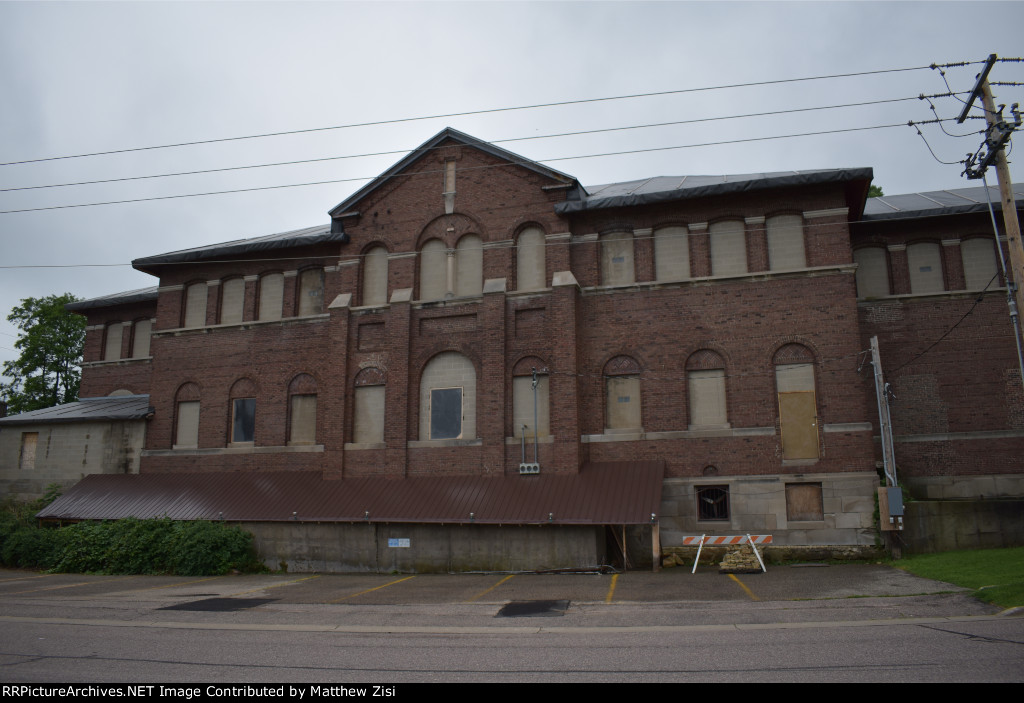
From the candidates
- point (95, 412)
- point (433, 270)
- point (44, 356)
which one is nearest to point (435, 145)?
point (433, 270)

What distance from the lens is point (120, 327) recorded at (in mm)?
34344

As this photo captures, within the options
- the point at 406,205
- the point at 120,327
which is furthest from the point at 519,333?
the point at 120,327

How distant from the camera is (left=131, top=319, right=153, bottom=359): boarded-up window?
1320 inches

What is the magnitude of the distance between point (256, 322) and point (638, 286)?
14353mm

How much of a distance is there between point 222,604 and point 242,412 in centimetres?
1231

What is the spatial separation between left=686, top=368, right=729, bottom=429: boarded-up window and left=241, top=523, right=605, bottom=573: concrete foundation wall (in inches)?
183

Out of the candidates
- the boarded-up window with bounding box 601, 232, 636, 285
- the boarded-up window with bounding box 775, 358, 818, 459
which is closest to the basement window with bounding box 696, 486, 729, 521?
the boarded-up window with bounding box 775, 358, 818, 459

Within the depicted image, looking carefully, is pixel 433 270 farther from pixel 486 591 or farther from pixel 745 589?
pixel 745 589

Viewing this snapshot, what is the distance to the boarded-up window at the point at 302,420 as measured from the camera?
26.8m

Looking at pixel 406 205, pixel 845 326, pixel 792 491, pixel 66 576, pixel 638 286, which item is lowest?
pixel 66 576

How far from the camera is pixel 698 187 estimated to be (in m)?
23.2

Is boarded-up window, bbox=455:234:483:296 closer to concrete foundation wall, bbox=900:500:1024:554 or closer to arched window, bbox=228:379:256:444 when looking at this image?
arched window, bbox=228:379:256:444

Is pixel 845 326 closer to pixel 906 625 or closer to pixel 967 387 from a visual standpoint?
pixel 967 387

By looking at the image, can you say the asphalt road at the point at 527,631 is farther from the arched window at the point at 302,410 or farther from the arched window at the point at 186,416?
the arched window at the point at 186,416
